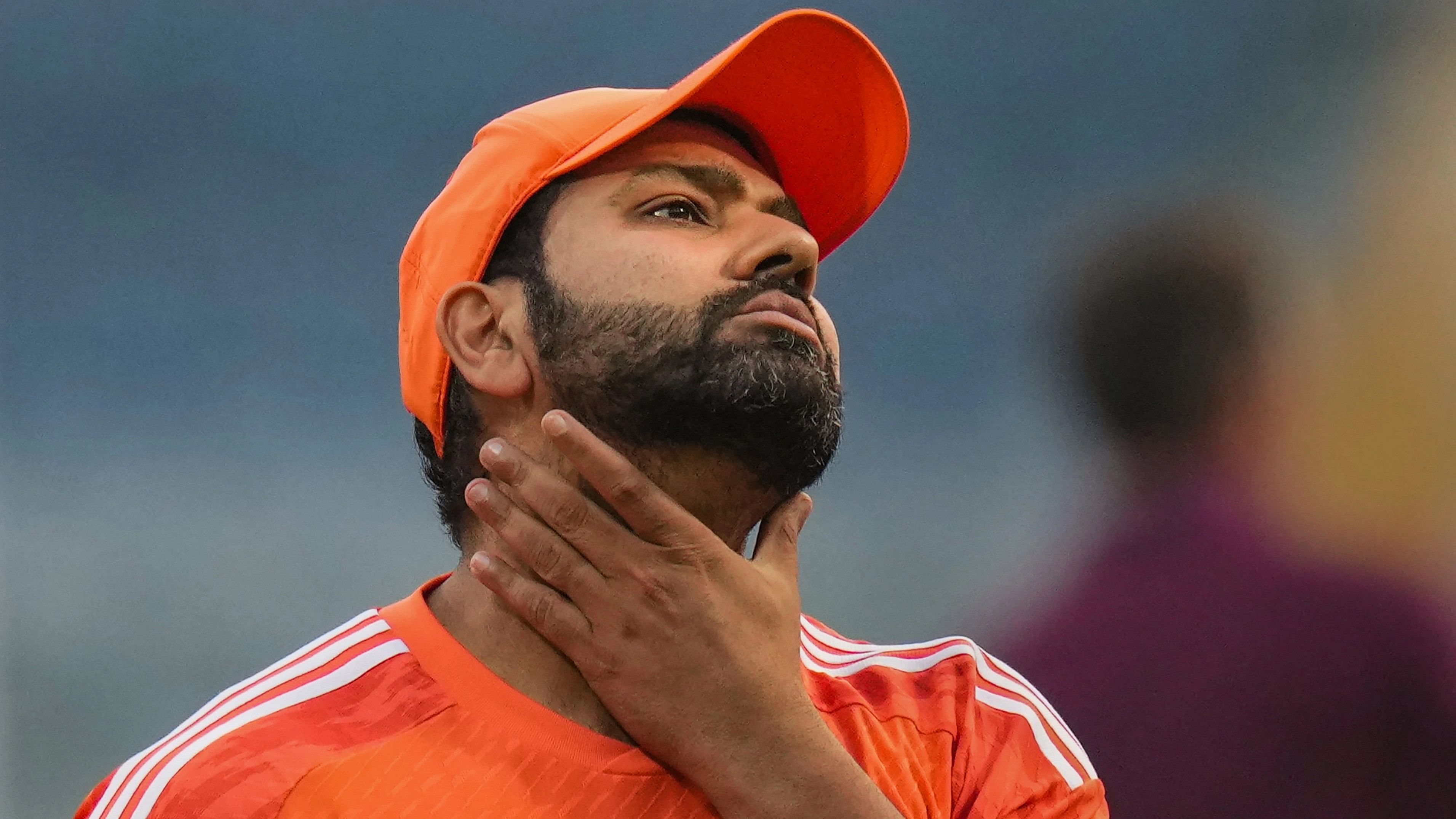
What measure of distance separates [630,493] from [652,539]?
43mm

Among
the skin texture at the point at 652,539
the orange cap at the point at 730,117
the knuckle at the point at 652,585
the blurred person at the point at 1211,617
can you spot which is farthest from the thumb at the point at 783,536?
the blurred person at the point at 1211,617

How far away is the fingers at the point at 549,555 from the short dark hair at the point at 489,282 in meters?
0.11

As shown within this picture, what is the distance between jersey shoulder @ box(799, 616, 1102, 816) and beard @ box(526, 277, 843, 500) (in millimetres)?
174

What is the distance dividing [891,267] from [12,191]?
1.20 metres

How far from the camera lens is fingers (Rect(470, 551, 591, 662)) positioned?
0.94m

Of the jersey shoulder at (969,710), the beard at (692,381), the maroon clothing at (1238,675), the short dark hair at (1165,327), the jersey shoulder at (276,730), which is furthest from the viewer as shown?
the short dark hair at (1165,327)

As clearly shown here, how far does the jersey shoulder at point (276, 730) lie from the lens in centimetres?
85

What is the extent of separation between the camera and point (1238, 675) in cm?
162

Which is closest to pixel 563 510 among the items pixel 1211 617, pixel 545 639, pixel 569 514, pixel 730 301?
pixel 569 514

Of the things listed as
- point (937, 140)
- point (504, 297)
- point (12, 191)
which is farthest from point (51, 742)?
point (937, 140)

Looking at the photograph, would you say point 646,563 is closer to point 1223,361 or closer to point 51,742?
point 51,742

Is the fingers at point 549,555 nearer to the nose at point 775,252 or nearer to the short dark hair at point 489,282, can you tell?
the short dark hair at point 489,282

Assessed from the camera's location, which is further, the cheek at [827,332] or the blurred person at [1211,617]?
the blurred person at [1211,617]

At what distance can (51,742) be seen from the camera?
4.86 feet
